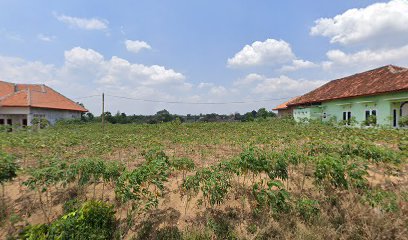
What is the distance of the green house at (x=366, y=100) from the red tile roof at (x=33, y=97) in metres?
25.9

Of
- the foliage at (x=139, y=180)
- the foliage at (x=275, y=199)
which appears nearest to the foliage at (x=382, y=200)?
the foliage at (x=275, y=199)

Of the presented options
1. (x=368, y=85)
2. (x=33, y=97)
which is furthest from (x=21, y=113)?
(x=368, y=85)

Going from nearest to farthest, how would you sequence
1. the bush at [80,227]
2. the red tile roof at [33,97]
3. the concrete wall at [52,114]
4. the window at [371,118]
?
the bush at [80,227] < the window at [371,118] < the red tile roof at [33,97] < the concrete wall at [52,114]

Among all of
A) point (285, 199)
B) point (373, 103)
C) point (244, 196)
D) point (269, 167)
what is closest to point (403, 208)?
point (285, 199)

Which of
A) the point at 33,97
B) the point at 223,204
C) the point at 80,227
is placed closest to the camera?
the point at 80,227

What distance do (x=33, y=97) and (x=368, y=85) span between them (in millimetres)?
30992

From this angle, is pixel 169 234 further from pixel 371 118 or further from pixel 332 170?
pixel 371 118

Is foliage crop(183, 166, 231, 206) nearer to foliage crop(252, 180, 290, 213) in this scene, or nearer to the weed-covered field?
the weed-covered field

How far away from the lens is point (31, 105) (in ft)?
66.6

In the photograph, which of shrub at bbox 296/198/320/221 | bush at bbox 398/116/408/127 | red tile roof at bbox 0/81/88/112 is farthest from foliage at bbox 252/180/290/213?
red tile roof at bbox 0/81/88/112

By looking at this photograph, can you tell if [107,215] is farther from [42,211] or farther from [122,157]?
[122,157]

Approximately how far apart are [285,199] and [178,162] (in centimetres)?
197

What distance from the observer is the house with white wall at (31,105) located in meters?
20.4

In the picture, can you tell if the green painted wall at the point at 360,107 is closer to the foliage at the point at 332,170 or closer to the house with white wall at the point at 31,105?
the foliage at the point at 332,170
